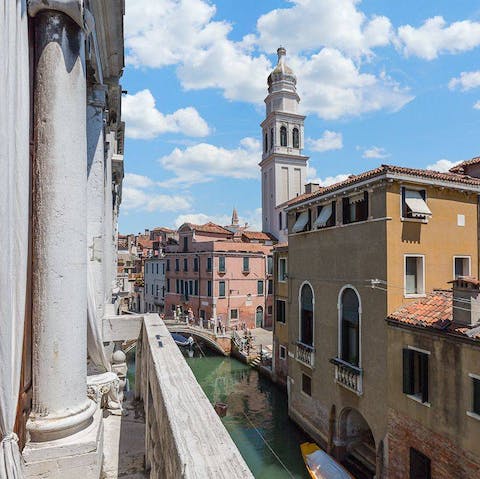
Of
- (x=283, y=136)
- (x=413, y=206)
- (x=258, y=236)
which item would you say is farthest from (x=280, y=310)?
(x=283, y=136)

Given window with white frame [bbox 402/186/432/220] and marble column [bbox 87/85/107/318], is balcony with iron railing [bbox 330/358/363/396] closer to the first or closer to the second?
window with white frame [bbox 402/186/432/220]

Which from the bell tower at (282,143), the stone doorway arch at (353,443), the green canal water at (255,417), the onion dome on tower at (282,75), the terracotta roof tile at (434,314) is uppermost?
the onion dome on tower at (282,75)

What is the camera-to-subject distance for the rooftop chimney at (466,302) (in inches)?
362

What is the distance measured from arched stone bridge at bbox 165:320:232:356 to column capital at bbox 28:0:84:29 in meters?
28.1

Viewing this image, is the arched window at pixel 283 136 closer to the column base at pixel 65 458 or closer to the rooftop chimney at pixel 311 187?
the rooftop chimney at pixel 311 187

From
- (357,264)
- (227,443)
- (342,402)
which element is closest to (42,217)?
(227,443)

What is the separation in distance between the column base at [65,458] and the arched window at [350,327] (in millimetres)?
11626

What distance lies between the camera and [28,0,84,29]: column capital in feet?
9.00

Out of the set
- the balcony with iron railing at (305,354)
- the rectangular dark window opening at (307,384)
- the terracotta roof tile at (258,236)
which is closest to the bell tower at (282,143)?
the terracotta roof tile at (258,236)

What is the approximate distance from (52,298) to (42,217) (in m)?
0.60

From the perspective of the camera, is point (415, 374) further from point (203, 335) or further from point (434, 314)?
point (203, 335)

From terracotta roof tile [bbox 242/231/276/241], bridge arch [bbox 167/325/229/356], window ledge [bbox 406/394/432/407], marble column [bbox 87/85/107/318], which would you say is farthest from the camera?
terracotta roof tile [bbox 242/231/276/241]

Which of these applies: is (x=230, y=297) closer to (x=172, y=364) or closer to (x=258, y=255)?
(x=258, y=255)

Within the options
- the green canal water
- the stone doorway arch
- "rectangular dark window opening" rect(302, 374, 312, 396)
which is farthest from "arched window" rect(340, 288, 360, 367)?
the green canal water
